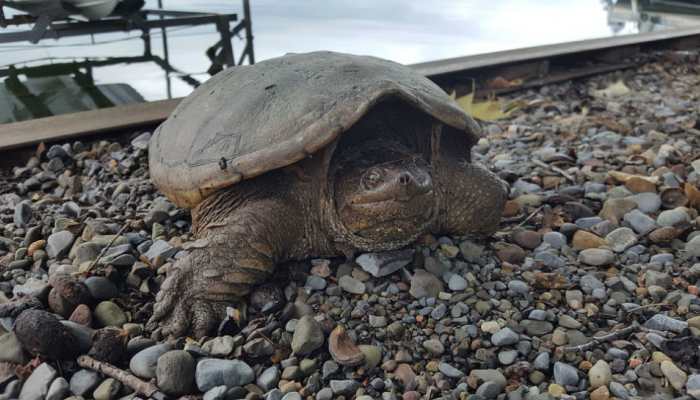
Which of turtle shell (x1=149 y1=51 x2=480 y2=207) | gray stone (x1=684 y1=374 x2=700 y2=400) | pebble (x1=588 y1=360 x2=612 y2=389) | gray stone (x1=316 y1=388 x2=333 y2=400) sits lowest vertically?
gray stone (x1=316 y1=388 x2=333 y2=400)

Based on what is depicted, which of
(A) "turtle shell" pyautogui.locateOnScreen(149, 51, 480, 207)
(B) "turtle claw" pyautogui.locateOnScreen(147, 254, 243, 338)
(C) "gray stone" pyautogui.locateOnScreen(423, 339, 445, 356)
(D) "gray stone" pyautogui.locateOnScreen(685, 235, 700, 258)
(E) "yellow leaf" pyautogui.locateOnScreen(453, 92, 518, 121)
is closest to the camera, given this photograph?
(C) "gray stone" pyautogui.locateOnScreen(423, 339, 445, 356)

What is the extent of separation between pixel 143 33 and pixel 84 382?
18.6 feet

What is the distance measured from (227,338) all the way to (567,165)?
83.3 inches

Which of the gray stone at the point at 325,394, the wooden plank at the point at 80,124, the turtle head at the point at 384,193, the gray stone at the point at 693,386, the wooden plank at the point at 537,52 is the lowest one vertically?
the gray stone at the point at 325,394

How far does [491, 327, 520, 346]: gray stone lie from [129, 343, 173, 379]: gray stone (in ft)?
3.16

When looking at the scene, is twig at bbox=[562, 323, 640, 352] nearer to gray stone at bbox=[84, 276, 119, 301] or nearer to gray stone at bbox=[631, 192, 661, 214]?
gray stone at bbox=[631, 192, 661, 214]

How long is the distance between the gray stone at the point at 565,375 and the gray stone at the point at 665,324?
0.36 m

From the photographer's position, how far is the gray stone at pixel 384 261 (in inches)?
82.0

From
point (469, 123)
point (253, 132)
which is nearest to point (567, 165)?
point (469, 123)

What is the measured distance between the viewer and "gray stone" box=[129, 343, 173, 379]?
1.70 metres

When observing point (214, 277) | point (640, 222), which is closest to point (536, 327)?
point (640, 222)

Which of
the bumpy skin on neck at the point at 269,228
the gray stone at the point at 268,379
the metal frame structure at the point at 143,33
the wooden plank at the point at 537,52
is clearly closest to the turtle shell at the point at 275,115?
the bumpy skin on neck at the point at 269,228

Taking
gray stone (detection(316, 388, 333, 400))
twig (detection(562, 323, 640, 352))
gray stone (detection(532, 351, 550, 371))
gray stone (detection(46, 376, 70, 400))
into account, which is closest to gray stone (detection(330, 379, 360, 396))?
gray stone (detection(316, 388, 333, 400))

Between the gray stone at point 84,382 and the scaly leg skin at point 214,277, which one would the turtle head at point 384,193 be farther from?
the gray stone at point 84,382
